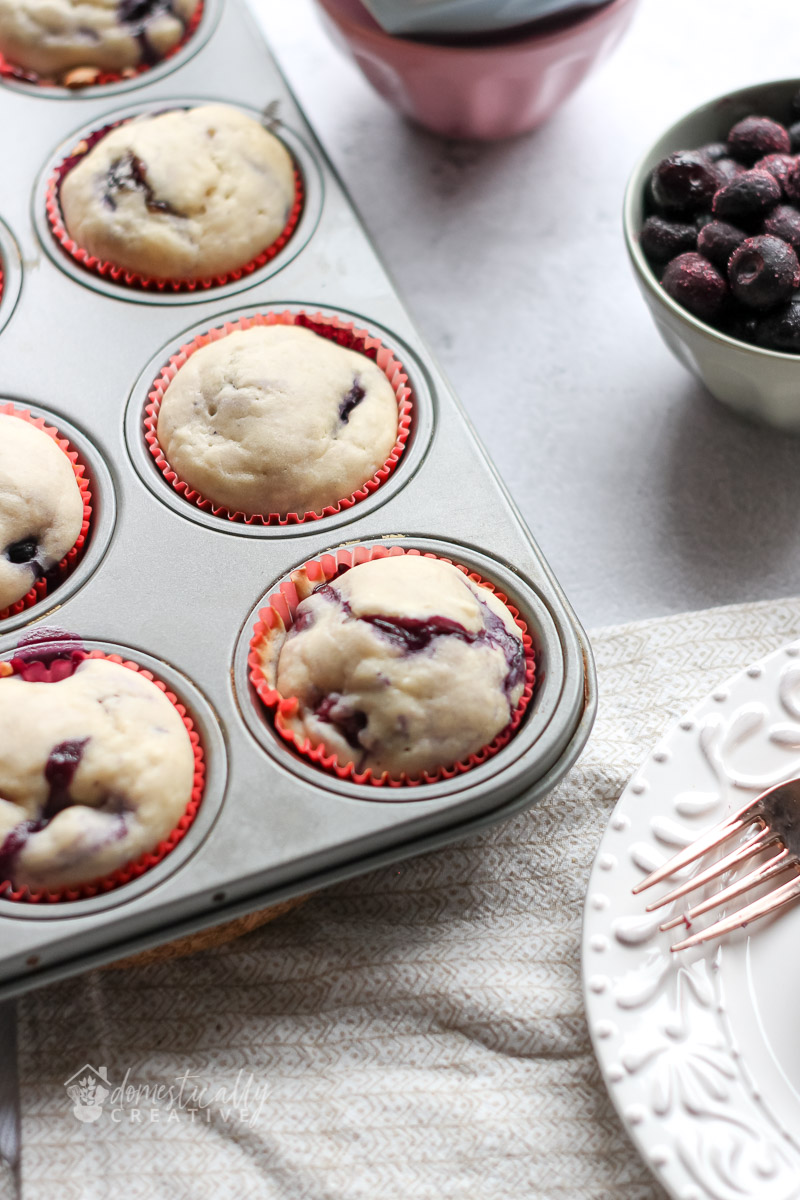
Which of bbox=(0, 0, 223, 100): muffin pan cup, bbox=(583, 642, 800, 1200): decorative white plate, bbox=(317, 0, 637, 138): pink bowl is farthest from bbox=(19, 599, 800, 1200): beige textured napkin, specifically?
bbox=(0, 0, 223, 100): muffin pan cup

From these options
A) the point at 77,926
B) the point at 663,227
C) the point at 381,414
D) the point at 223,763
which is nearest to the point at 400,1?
the point at 663,227

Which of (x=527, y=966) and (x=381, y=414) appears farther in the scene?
(x=381, y=414)

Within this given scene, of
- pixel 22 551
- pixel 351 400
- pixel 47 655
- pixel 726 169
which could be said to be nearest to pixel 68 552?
pixel 22 551

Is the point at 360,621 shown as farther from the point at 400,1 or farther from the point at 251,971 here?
the point at 400,1

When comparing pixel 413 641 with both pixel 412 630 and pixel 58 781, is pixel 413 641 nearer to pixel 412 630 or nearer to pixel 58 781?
pixel 412 630

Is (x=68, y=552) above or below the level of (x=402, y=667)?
above

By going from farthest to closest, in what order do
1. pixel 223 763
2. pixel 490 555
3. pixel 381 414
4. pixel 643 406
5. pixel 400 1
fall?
pixel 643 406
pixel 400 1
pixel 381 414
pixel 490 555
pixel 223 763
